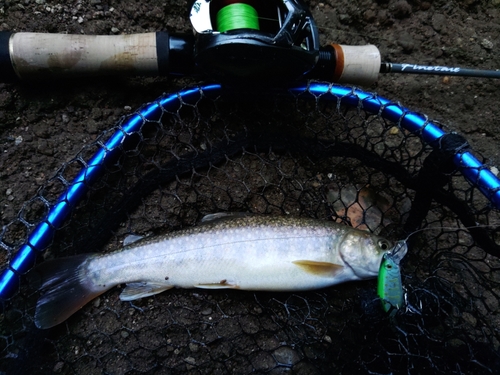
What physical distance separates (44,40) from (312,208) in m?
1.45

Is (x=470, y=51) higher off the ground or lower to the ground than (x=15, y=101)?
higher

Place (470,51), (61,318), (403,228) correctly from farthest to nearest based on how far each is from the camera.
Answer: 1. (470,51)
2. (403,228)
3. (61,318)

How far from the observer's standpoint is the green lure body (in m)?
1.63

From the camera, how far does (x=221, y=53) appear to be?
162 centimetres

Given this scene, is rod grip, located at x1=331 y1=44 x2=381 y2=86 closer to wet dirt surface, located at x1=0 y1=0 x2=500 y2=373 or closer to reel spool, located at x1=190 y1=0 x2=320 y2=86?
reel spool, located at x1=190 y1=0 x2=320 y2=86

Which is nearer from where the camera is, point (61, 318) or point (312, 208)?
point (61, 318)

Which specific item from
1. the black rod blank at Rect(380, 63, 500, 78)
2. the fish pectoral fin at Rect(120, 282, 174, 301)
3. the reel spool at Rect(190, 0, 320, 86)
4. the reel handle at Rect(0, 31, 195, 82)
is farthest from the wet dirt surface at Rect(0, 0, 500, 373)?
the reel spool at Rect(190, 0, 320, 86)

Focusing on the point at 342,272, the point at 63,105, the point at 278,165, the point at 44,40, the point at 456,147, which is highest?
the point at 44,40

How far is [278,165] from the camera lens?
2.13 meters

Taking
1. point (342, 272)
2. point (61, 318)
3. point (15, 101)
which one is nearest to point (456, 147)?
point (342, 272)

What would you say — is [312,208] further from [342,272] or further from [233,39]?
[233,39]

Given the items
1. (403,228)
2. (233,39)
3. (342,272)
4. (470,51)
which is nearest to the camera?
(233,39)

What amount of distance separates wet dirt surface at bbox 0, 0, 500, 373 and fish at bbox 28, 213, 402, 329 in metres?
0.16

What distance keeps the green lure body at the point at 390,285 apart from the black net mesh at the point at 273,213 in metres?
0.06
